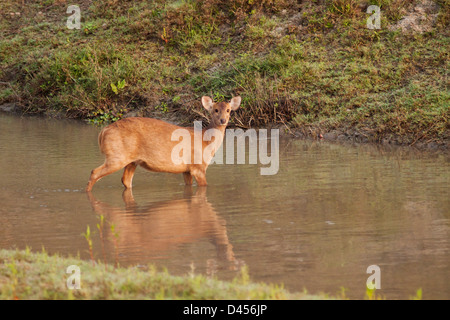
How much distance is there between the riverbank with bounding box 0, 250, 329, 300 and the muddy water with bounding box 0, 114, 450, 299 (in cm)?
80

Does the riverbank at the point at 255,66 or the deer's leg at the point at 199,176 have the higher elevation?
the riverbank at the point at 255,66

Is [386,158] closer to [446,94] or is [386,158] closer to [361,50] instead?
[446,94]

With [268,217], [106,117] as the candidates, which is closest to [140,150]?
[268,217]

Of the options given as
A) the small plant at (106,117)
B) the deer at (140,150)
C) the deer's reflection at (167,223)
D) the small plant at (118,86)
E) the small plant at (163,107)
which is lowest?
the deer's reflection at (167,223)

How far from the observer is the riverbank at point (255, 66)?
54.3 feet

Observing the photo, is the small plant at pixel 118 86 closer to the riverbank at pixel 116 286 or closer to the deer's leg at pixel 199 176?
the deer's leg at pixel 199 176

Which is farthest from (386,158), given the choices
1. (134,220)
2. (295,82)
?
(134,220)

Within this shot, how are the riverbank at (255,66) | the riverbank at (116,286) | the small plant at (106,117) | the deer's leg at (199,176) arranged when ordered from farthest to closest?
1. the small plant at (106,117)
2. the riverbank at (255,66)
3. the deer's leg at (199,176)
4. the riverbank at (116,286)

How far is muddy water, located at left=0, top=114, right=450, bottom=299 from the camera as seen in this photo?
7.30 meters

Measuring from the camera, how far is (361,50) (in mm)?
18719

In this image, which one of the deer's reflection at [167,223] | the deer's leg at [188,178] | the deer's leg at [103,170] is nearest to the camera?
the deer's reflection at [167,223]

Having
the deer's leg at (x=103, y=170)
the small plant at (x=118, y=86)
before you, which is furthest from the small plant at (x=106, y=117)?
the deer's leg at (x=103, y=170)

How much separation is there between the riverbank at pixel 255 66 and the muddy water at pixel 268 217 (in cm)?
212

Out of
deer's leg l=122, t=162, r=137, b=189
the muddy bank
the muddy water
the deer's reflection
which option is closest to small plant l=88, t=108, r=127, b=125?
the muddy bank
